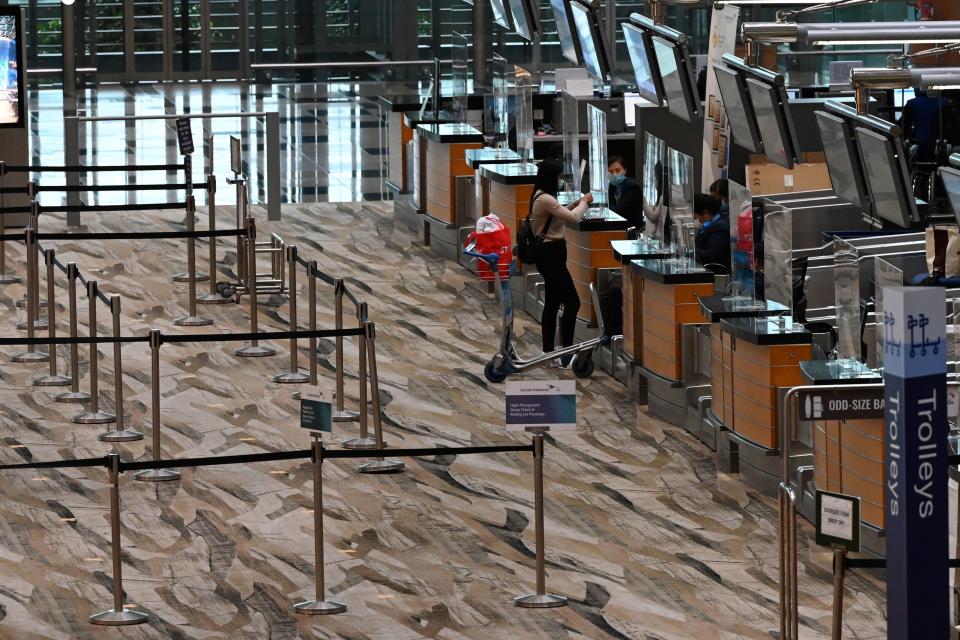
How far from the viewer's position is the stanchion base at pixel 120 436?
9.70 meters

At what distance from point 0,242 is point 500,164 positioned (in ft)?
12.6

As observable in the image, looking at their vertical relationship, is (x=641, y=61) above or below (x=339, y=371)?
above

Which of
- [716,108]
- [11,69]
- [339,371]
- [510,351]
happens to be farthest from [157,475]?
[11,69]

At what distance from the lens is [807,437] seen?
8.82 m

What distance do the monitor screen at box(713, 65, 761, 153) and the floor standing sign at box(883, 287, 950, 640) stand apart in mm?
4828

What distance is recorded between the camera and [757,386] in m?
8.98

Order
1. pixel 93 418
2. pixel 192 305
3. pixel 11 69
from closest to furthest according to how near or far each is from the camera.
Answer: pixel 93 418 → pixel 192 305 → pixel 11 69

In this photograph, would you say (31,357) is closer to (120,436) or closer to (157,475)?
(120,436)

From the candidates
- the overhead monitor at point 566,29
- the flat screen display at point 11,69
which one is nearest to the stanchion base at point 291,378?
→ the overhead monitor at point 566,29

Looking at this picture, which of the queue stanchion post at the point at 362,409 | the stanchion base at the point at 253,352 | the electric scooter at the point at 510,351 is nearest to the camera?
the queue stanchion post at the point at 362,409

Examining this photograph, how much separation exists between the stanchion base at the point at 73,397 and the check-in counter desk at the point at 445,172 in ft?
15.2

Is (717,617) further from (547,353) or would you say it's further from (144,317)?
(144,317)

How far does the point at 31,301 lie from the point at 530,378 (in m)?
3.36

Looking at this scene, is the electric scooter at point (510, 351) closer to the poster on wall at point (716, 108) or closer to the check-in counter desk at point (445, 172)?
the poster on wall at point (716, 108)
